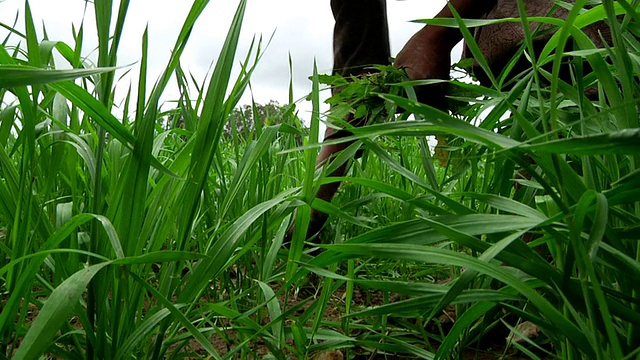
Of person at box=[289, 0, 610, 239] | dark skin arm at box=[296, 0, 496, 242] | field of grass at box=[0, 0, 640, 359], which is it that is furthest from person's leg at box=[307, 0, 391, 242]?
field of grass at box=[0, 0, 640, 359]

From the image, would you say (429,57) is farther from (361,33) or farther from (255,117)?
(361,33)

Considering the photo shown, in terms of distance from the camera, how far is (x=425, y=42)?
112cm

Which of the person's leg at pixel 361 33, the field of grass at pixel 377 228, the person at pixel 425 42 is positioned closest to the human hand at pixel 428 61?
the person at pixel 425 42

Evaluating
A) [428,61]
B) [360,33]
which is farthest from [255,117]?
[360,33]

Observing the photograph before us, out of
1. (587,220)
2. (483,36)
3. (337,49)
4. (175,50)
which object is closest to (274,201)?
(175,50)

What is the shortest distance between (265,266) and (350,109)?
330mm

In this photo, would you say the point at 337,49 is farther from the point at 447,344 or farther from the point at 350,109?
the point at 447,344

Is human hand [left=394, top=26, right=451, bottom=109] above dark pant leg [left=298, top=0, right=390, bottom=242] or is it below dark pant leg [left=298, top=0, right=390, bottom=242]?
below

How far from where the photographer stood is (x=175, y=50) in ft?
2.06

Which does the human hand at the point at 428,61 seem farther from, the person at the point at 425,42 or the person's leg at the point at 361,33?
the person's leg at the point at 361,33

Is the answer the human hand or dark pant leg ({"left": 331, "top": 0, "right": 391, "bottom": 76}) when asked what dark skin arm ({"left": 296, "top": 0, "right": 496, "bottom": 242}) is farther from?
dark pant leg ({"left": 331, "top": 0, "right": 391, "bottom": 76})

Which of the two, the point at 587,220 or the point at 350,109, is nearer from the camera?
the point at 587,220

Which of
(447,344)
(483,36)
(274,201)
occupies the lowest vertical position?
(447,344)

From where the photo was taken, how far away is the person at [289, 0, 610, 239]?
1.11 meters
